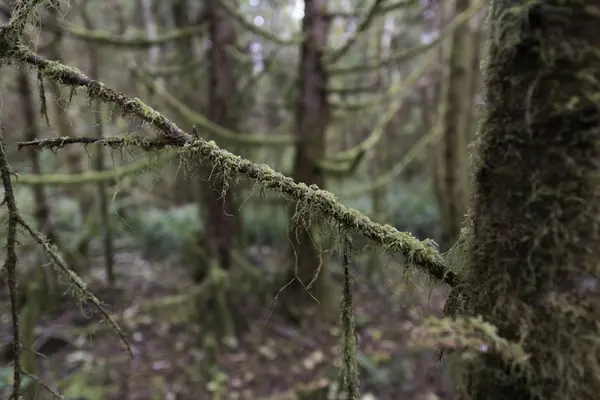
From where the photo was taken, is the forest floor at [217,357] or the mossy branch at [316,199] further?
the forest floor at [217,357]

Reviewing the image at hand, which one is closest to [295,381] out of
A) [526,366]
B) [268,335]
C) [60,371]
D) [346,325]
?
[268,335]

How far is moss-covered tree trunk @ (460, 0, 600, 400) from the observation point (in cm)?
108

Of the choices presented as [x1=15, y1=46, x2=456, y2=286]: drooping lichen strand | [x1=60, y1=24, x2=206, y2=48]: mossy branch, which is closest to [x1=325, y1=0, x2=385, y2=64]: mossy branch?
[x1=60, y1=24, x2=206, y2=48]: mossy branch

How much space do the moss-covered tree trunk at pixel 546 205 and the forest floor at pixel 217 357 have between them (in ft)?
10.7

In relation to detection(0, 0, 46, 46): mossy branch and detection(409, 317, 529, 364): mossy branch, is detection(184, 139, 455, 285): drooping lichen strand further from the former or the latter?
detection(0, 0, 46, 46): mossy branch

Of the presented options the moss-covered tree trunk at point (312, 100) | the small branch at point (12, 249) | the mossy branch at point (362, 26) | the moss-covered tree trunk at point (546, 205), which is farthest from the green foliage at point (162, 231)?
the moss-covered tree trunk at point (546, 205)

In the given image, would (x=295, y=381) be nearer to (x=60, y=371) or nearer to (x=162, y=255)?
(x=60, y=371)

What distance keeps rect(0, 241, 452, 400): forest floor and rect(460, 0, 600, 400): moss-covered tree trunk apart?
325 centimetres

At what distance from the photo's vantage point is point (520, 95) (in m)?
1.18

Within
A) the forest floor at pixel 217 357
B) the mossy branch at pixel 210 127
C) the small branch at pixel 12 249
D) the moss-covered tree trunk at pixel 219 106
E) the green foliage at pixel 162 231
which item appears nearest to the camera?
the small branch at pixel 12 249

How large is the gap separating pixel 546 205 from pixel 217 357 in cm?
542

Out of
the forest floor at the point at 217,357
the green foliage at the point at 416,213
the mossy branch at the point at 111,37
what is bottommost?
the forest floor at the point at 217,357

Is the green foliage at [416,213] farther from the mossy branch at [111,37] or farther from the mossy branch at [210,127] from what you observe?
the mossy branch at [111,37]

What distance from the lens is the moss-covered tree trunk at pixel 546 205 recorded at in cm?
108
